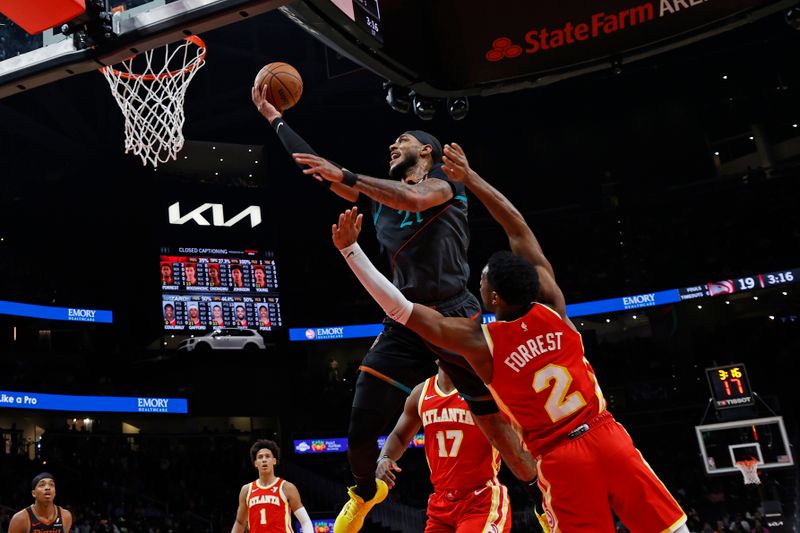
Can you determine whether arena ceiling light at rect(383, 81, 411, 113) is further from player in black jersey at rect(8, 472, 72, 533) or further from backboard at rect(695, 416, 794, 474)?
backboard at rect(695, 416, 794, 474)

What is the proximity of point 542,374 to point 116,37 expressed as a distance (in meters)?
3.66

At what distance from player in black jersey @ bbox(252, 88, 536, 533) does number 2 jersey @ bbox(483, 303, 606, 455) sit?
0.89m

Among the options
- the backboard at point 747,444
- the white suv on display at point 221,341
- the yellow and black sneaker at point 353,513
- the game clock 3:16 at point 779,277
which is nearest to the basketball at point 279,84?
the yellow and black sneaker at point 353,513

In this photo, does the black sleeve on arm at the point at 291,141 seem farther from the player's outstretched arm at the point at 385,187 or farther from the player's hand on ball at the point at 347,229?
the player's hand on ball at the point at 347,229

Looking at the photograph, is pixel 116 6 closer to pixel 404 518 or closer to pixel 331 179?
pixel 331 179

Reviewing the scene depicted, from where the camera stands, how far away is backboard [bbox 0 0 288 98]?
548 cm

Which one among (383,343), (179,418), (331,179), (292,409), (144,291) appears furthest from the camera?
(179,418)

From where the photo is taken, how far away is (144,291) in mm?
24094

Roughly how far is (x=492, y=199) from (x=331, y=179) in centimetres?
85

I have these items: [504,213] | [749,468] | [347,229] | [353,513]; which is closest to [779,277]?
[749,468]

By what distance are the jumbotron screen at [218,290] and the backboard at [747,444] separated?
11.1m

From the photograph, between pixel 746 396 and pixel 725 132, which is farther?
pixel 725 132

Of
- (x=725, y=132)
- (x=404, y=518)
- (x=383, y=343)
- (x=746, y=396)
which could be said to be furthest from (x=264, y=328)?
(x=383, y=343)

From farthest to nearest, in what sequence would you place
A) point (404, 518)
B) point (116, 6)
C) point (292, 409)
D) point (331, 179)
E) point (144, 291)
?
point (292, 409) < point (144, 291) < point (404, 518) < point (116, 6) < point (331, 179)
